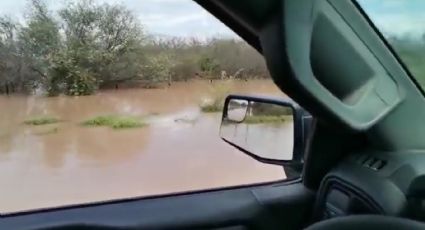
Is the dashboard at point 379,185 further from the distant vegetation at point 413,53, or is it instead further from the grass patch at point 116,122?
the grass patch at point 116,122

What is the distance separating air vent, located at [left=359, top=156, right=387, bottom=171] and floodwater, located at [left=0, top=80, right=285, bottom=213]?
488mm

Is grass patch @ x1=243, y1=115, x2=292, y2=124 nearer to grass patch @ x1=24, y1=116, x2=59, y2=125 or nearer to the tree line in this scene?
the tree line

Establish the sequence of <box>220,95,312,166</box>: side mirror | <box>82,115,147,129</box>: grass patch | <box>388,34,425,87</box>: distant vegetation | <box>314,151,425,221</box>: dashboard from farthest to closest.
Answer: <box>82,115,147,129</box>: grass patch < <box>220,95,312,166</box>: side mirror < <box>388,34,425,87</box>: distant vegetation < <box>314,151,425,221</box>: dashboard

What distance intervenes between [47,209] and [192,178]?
1.86 feet

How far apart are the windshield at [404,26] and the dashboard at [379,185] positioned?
0.82ft

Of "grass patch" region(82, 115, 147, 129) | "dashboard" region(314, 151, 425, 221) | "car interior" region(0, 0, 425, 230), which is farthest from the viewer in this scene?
"grass patch" region(82, 115, 147, 129)

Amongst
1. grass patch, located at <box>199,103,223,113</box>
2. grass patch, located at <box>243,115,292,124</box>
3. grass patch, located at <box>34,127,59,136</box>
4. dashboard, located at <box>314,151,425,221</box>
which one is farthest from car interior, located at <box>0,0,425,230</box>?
grass patch, located at <box>199,103,223,113</box>

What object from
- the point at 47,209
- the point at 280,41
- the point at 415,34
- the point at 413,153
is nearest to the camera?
the point at 280,41

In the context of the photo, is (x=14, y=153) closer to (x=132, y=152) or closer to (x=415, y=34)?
(x=132, y=152)

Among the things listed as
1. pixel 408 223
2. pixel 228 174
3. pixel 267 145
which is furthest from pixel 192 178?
pixel 408 223

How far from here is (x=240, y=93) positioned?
2348 millimetres

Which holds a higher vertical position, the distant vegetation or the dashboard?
the distant vegetation

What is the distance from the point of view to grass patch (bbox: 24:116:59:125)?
2.31 metres

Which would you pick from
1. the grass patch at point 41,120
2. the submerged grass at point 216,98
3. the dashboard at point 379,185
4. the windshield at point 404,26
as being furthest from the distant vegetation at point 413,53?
the grass patch at point 41,120
